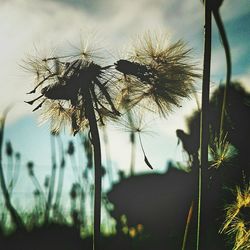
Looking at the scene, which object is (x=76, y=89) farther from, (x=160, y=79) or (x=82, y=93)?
(x=160, y=79)

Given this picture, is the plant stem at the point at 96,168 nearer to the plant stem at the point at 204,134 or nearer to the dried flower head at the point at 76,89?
the dried flower head at the point at 76,89

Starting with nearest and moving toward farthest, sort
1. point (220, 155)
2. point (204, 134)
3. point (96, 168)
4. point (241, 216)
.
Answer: point (204, 134) → point (96, 168) → point (220, 155) → point (241, 216)

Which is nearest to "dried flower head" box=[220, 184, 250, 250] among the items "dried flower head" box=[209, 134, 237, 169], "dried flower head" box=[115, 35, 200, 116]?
"dried flower head" box=[209, 134, 237, 169]

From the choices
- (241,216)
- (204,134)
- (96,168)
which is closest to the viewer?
(204,134)

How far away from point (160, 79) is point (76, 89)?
59 centimetres

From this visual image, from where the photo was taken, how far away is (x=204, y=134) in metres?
2.11

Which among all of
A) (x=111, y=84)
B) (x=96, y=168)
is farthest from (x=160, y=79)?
(x=96, y=168)

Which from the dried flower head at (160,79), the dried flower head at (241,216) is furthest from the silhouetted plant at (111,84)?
the dried flower head at (241,216)

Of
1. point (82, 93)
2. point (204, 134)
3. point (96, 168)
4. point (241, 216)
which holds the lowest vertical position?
point (241, 216)

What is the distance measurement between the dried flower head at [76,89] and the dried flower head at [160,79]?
162mm

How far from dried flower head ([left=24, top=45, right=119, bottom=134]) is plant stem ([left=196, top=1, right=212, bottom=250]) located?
3.10 feet

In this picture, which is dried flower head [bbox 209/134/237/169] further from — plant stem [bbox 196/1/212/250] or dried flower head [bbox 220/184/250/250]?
plant stem [bbox 196/1/212/250]

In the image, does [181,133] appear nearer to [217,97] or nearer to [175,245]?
[217,97]

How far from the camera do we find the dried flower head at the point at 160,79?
312 centimetres
